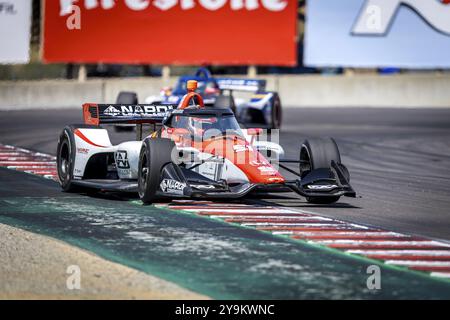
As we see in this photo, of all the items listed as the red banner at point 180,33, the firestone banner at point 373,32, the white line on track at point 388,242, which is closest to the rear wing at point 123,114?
the white line on track at point 388,242

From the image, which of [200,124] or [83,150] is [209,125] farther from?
[83,150]

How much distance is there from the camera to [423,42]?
1452 inches

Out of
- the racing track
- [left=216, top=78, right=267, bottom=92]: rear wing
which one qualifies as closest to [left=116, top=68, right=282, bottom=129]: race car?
[left=216, top=78, right=267, bottom=92]: rear wing

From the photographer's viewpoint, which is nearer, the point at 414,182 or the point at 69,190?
the point at 69,190

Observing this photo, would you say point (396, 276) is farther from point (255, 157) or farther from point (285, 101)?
point (285, 101)

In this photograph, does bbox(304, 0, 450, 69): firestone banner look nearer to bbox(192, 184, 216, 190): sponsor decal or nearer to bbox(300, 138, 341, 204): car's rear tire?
bbox(300, 138, 341, 204): car's rear tire

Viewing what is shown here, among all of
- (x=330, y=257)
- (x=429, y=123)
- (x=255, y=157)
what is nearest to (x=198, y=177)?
(x=255, y=157)

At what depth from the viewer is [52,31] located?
118 feet

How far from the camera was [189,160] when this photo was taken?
14773 mm

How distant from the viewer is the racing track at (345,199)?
1020 cm

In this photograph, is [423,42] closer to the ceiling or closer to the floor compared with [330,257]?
closer to the ceiling

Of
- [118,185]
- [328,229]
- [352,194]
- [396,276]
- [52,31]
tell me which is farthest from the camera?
[52,31]

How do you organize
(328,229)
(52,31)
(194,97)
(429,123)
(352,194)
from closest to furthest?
(328,229)
(352,194)
(194,97)
(429,123)
(52,31)

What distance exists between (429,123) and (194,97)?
15495 millimetres
